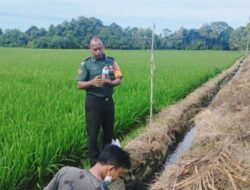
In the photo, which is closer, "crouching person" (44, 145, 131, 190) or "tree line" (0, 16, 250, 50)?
"crouching person" (44, 145, 131, 190)

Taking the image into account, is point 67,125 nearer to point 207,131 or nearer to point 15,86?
point 207,131

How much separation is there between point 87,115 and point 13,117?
1.38 m

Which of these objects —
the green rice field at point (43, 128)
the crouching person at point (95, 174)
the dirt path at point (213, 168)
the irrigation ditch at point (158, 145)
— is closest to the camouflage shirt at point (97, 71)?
the green rice field at point (43, 128)

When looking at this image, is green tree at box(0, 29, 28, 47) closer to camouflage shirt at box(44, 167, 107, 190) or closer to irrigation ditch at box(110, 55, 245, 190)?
irrigation ditch at box(110, 55, 245, 190)

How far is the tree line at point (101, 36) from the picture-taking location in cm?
5356

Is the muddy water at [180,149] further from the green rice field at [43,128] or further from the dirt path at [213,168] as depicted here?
the green rice field at [43,128]

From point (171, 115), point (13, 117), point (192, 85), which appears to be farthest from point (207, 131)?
point (192, 85)

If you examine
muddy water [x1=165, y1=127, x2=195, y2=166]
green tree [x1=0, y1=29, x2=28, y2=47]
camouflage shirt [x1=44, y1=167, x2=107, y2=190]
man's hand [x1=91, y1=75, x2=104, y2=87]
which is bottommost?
green tree [x1=0, y1=29, x2=28, y2=47]

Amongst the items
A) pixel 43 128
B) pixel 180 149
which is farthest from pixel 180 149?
pixel 43 128

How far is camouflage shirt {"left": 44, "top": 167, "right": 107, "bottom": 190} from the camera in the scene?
2176mm

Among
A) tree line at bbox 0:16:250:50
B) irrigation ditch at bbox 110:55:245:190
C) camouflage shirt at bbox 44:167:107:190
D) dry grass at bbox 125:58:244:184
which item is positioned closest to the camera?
camouflage shirt at bbox 44:167:107:190

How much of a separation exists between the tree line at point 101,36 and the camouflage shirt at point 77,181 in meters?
44.5

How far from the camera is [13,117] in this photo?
543cm

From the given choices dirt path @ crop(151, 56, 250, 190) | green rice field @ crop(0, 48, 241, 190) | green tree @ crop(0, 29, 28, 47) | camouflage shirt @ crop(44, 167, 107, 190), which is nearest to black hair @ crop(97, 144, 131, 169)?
camouflage shirt @ crop(44, 167, 107, 190)
